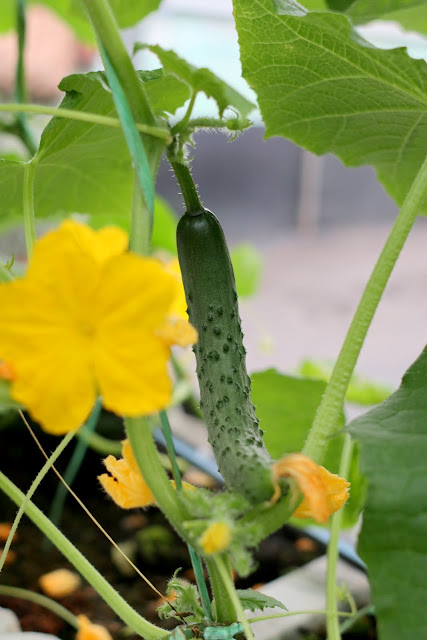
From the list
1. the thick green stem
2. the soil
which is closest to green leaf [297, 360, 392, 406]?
the soil

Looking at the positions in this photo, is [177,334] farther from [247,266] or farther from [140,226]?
[247,266]

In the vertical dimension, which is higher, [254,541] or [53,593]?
[254,541]

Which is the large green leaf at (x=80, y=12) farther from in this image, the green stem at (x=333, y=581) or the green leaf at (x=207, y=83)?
the green stem at (x=333, y=581)

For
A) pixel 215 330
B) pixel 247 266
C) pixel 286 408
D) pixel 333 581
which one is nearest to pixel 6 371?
pixel 215 330

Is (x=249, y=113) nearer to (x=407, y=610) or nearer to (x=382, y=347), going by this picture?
(x=407, y=610)

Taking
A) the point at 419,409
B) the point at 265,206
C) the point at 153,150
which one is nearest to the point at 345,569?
the point at 419,409

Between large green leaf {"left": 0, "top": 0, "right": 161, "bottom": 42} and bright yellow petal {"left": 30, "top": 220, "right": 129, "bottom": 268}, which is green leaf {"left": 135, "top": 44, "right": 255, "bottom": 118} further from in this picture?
large green leaf {"left": 0, "top": 0, "right": 161, "bottom": 42}
